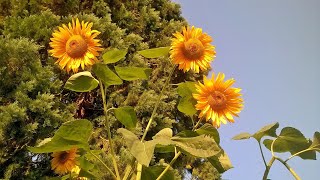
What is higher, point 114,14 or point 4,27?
point 114,14

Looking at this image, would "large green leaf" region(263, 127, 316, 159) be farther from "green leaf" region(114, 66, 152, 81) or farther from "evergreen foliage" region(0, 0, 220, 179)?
"evergreen foliage" region(0, 0, 220, 179)

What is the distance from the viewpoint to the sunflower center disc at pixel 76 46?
1.23m

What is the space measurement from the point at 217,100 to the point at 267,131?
180mm

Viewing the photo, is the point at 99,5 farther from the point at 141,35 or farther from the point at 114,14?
the point at 141,35

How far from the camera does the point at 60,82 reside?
4676 mm

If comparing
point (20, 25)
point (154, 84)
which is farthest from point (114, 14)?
point (20, 25)

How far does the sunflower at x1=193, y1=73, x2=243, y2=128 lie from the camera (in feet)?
3.74

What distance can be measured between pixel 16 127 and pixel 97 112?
1.93 meters

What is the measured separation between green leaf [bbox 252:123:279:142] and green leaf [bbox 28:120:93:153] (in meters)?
0.50

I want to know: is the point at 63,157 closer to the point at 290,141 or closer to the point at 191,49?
the point at 191,49

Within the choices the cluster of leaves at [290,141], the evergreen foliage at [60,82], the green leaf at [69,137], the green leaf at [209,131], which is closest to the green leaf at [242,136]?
the cluster of leaves at [290,141]

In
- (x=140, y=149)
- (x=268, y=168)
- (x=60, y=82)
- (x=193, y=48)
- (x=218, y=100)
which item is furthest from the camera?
(x=60, y=82)

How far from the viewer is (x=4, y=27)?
507 cm

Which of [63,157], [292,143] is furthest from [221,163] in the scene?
[63,157]
